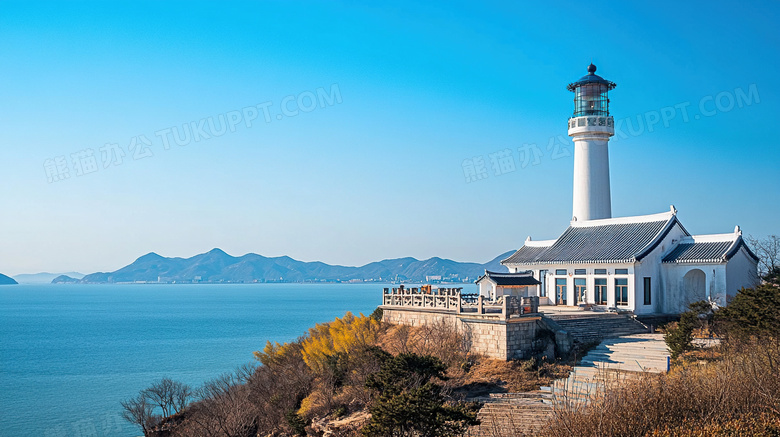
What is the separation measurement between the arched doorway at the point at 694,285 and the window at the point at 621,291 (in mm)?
2430

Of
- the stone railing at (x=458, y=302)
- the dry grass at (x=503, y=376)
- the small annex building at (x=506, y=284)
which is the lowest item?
the dry grass at (x=503, y=376)

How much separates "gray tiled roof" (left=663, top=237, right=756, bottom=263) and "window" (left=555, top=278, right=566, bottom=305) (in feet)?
13.8

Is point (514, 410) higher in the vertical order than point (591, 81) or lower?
lower

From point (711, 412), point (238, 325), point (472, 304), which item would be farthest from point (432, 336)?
point (238, 325)

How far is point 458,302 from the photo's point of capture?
20078 millimetres

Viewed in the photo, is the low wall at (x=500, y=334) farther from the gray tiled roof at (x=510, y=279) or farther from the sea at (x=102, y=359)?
the sea at (x=102, y=359)

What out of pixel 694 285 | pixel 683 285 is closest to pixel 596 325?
pixel 683 285

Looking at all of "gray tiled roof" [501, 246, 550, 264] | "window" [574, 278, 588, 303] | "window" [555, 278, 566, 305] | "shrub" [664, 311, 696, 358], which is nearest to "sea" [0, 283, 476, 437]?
"gray tiled roof" [501, 246, 550, 264]

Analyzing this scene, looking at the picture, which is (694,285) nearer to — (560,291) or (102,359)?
(560,291)

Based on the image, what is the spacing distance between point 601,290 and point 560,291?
6.87ft

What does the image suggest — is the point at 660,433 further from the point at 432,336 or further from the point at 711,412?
the point at 432,336

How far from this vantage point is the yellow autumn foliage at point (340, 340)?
70.7 feet

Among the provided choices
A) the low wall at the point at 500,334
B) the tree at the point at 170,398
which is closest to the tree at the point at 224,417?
the tree at the point at 170,398

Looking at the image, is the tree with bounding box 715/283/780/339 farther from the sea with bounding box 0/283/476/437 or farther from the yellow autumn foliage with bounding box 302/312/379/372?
the sea with bounding box 0/283/476/437
